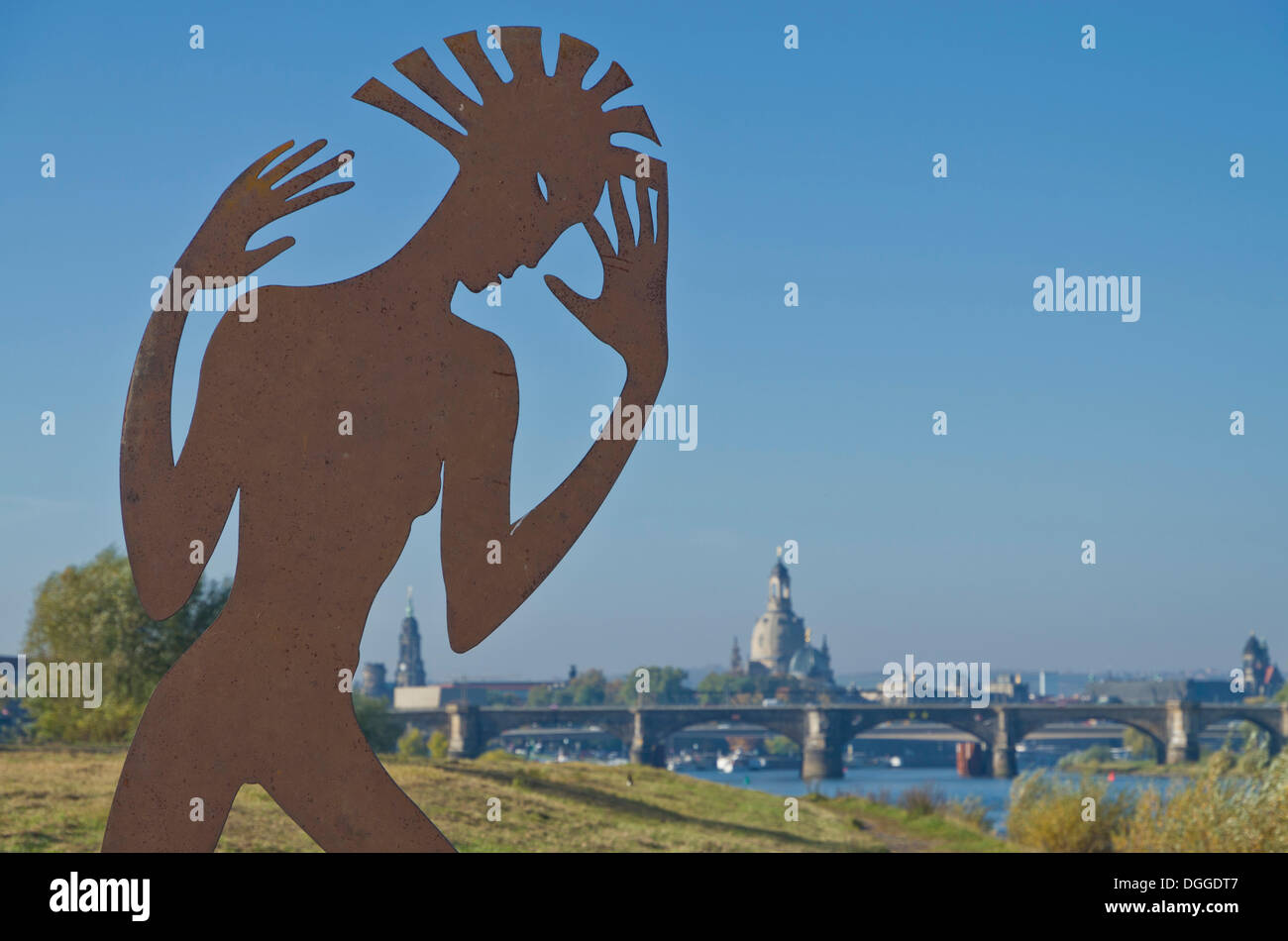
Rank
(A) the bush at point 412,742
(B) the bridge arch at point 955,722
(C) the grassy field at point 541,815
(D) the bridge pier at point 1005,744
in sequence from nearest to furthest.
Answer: (C) the grassy field at point 541,815
(A) the bush at point 412,742
(B) the bridge arch at point 955,722
(D) the bridge pier at point 1005,744

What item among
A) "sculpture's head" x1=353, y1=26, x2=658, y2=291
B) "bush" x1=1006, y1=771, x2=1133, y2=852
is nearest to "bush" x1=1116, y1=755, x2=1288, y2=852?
"bush" x1=1006, y1=771, x2=1133, y2=852

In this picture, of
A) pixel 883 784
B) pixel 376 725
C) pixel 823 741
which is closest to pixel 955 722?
pixel 883 784

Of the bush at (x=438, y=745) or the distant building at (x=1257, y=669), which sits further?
the distant building at (x=1257, y=669)

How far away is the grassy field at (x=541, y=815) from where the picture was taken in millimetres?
19641

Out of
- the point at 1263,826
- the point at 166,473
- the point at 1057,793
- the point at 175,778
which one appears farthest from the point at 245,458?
the point at 1057,793

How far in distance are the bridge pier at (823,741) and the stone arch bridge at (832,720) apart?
65 mm

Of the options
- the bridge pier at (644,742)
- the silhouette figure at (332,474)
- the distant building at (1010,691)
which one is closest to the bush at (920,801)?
the silhouette figure at (332,474)

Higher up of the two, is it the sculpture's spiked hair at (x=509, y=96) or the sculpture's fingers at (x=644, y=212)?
the sculpture's spiked hair at (x=509, y=96)

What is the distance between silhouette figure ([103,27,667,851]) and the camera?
815 cm

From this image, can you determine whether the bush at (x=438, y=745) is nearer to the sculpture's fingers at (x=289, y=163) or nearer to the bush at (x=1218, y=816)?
the bush at (x=1218, y=816)

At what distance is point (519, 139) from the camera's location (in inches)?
352

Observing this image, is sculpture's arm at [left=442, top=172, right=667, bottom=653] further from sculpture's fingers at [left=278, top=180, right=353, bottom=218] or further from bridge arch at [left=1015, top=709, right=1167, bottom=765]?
bridge arch at [left=1015, top=709, right=1167, bottom=765]
